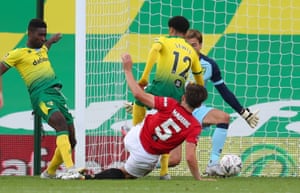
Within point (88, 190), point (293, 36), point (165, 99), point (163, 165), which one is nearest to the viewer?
point (88, 190)

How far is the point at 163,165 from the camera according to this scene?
1106cm

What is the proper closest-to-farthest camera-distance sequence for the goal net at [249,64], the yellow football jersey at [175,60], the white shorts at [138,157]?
the white shorts at [138,157]
the yellow football jersey at [175,60]
the goal net at [249,64]

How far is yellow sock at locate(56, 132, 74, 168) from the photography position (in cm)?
1081

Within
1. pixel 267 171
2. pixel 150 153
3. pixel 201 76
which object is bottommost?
pixel 267 171

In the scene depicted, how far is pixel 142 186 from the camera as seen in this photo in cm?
957

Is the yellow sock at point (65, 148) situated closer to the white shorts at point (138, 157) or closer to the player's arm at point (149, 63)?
the white shorts at point (138, 157)

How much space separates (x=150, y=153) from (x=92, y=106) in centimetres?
306

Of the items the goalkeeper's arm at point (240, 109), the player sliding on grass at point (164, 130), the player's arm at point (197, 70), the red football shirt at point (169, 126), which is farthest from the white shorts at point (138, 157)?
the goalkeeper's arm at point (240, 109)

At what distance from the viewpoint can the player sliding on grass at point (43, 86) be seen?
35.8 feet

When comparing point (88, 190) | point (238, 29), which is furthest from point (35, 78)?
point (238, 29)

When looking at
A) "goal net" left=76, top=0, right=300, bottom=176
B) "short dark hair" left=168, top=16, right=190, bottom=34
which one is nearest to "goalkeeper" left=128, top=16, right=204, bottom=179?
"short dark hair" left=168, top=16, right=190, bottom=34

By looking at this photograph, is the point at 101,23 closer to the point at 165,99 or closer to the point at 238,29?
the point at 238,29

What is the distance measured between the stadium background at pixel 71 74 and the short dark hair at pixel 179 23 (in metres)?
2.31

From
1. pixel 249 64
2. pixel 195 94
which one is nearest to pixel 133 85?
pixel 195 94
